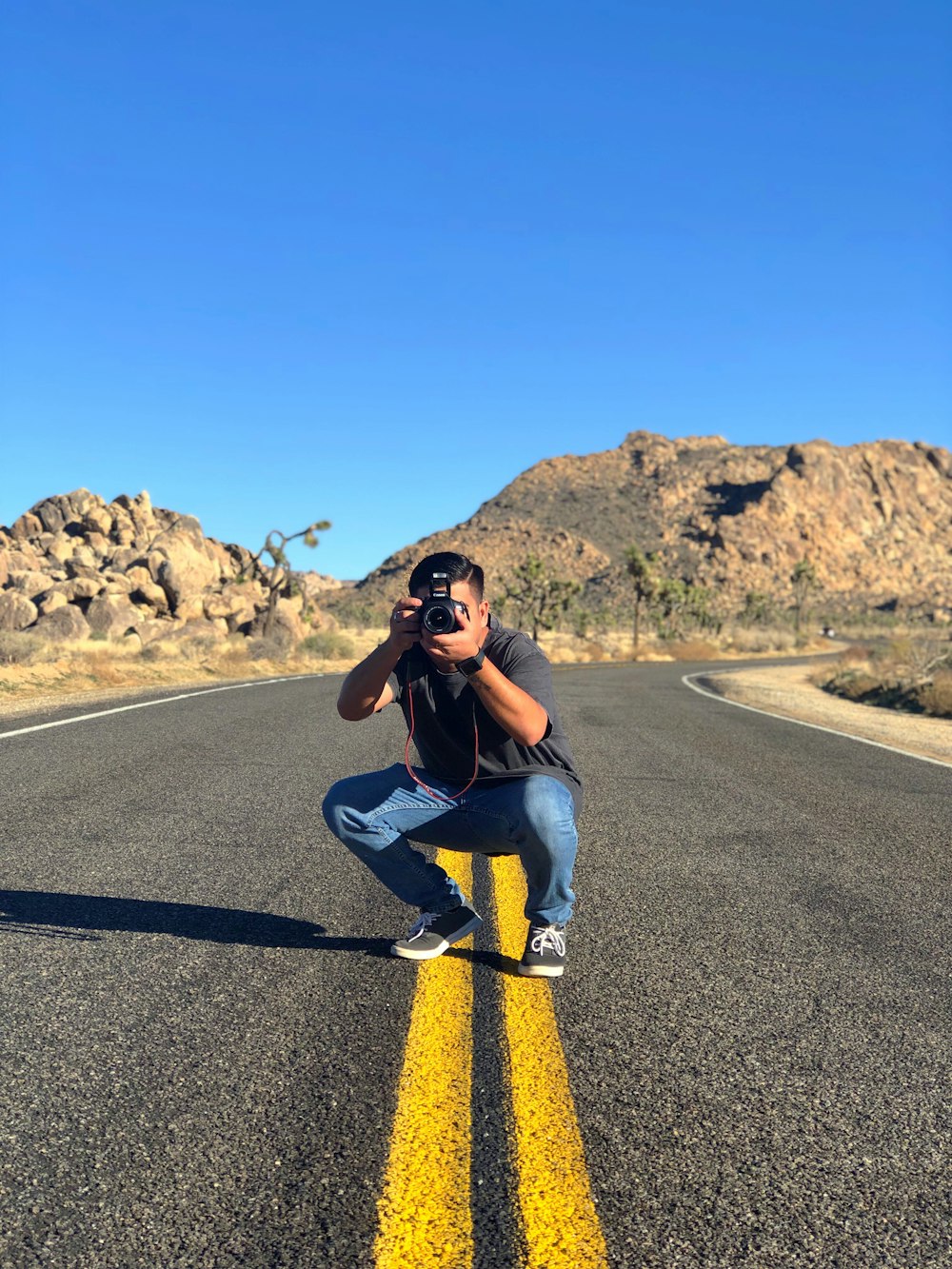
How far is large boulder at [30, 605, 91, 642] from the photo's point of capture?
112ft

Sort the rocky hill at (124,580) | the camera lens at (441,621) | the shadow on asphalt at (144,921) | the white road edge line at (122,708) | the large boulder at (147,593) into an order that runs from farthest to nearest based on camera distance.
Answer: the large boulder at (147,593) → the rocky hill at (124,580) → the white road edge line at (122,708) → the shadow on asphalt at (144,921) → the camera lens at (441,621)

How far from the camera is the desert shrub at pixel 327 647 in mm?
36125

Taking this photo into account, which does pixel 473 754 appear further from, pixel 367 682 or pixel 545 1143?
pixel 545 1143

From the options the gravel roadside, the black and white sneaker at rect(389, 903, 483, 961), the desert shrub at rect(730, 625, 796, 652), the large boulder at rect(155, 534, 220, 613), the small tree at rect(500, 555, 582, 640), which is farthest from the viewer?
the small tree at rect(500, 555, 582, 640)

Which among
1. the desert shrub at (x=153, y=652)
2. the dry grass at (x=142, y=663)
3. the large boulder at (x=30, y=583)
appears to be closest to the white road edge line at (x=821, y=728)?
the dry grass at (x=142, y=663)

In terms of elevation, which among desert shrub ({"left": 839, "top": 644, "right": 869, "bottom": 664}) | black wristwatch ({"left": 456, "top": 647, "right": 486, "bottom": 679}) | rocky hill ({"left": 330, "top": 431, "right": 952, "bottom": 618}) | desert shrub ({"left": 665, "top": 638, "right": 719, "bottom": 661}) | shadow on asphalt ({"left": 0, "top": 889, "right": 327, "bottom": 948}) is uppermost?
rocky hill ({"left": 330, "top": 431, "right": 952, "bottom": 618})

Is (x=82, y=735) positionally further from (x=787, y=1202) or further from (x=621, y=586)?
(x=621, y=586)

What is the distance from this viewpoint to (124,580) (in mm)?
39500

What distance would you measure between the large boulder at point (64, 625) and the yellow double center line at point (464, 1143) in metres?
33.5

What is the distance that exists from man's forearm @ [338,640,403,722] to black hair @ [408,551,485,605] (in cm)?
24

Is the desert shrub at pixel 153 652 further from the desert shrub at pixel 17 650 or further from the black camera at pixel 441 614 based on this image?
the black camera at pixel 441 614

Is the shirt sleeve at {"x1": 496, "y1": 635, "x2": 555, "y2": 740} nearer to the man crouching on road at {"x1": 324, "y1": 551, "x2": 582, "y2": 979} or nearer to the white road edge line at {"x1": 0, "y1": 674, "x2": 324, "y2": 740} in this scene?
the man crouching on road at {"x1": 324, "y1": 551, "x2": 582, "y2": 979}

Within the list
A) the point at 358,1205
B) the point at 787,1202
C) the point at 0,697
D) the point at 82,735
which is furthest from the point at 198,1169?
the point at 0,697

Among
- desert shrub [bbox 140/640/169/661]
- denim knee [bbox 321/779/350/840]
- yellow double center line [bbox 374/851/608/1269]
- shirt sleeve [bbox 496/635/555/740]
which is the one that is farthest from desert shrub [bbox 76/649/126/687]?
yellow double center line [bbox 374/851/608/1269]
